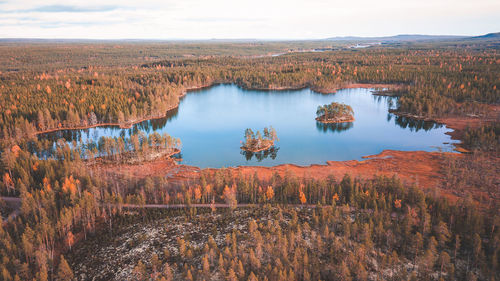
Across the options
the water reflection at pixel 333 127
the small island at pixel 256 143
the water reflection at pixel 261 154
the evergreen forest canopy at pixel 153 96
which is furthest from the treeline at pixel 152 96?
the water reflection at pixel 261 154

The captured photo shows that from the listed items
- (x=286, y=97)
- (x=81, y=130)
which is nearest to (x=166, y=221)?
(x=81, y=130)

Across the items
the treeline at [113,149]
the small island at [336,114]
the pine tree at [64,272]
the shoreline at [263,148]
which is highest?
the small island at [336,114]

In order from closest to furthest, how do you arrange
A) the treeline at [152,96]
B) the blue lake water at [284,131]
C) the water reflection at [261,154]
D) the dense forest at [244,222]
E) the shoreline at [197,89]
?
the dense forest at [244,222]
the water reflection at [261,154]
the blue lake water at [284,131]
the treeline at [152,96]
the shoreline at [197,89]

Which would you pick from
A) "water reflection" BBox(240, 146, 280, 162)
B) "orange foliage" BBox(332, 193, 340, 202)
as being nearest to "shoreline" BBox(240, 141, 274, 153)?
"water reflection" BBox(240, 146, 280, 162)

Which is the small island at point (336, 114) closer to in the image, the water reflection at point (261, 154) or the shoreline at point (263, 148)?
the shoreline at point (263, 148)

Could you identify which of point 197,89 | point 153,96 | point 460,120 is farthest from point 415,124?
point 197,89

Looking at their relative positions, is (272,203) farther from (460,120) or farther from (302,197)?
(460,120)

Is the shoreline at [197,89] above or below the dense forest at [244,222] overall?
above
